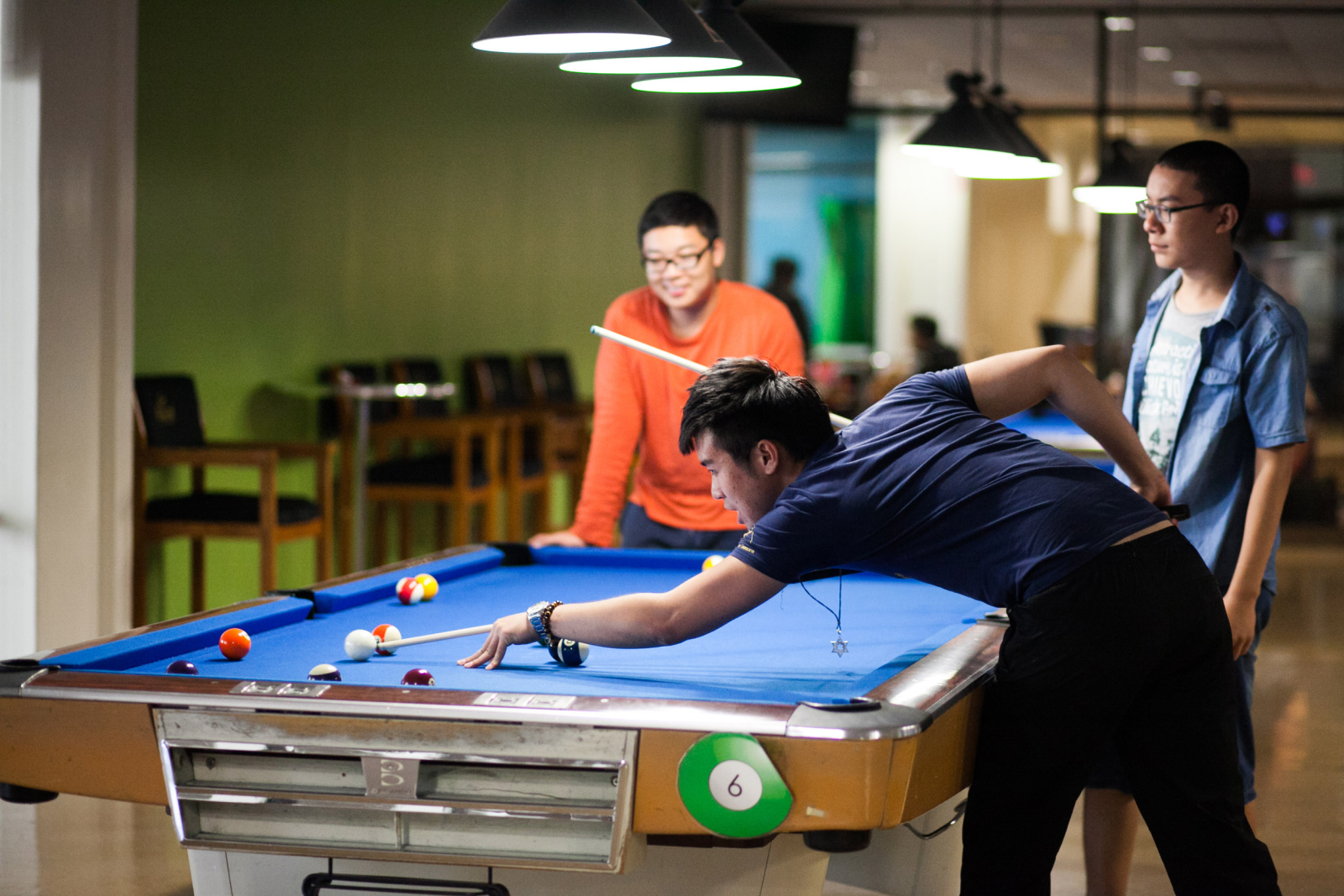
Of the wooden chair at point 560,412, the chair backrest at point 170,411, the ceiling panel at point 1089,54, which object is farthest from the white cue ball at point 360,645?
the ceiling panel at point 1089,54

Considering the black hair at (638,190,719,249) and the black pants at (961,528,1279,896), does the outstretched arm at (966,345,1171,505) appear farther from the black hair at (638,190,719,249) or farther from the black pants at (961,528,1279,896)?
the black hair at (638,190,719,249)

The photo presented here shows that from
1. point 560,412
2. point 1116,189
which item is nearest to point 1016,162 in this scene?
point 1116,189

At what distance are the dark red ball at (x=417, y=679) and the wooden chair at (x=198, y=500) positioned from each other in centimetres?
285

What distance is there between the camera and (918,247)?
14961 mm

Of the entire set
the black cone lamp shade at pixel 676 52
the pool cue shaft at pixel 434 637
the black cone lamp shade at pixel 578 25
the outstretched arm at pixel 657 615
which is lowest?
the pool cue shaft at pixel 434 637

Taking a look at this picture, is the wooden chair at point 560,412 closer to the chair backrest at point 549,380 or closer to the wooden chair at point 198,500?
the chair backrest at point 549,380

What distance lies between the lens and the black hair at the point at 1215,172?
2.72m

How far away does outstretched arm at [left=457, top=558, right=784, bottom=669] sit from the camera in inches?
79.9

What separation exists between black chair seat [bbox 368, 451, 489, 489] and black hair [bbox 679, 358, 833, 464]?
4154mm

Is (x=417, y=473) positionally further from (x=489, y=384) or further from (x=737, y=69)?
(x=737, y=69)

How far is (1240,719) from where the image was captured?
2.71m

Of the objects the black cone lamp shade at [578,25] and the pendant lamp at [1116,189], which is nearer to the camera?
the black cone lamp shade at [578,25]

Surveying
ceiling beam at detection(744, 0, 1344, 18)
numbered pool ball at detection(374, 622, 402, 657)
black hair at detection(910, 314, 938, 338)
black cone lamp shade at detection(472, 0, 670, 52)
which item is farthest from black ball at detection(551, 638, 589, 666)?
black hair at detection(910, 314, 938, 338)

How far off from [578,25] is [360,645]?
1117 millimetres
